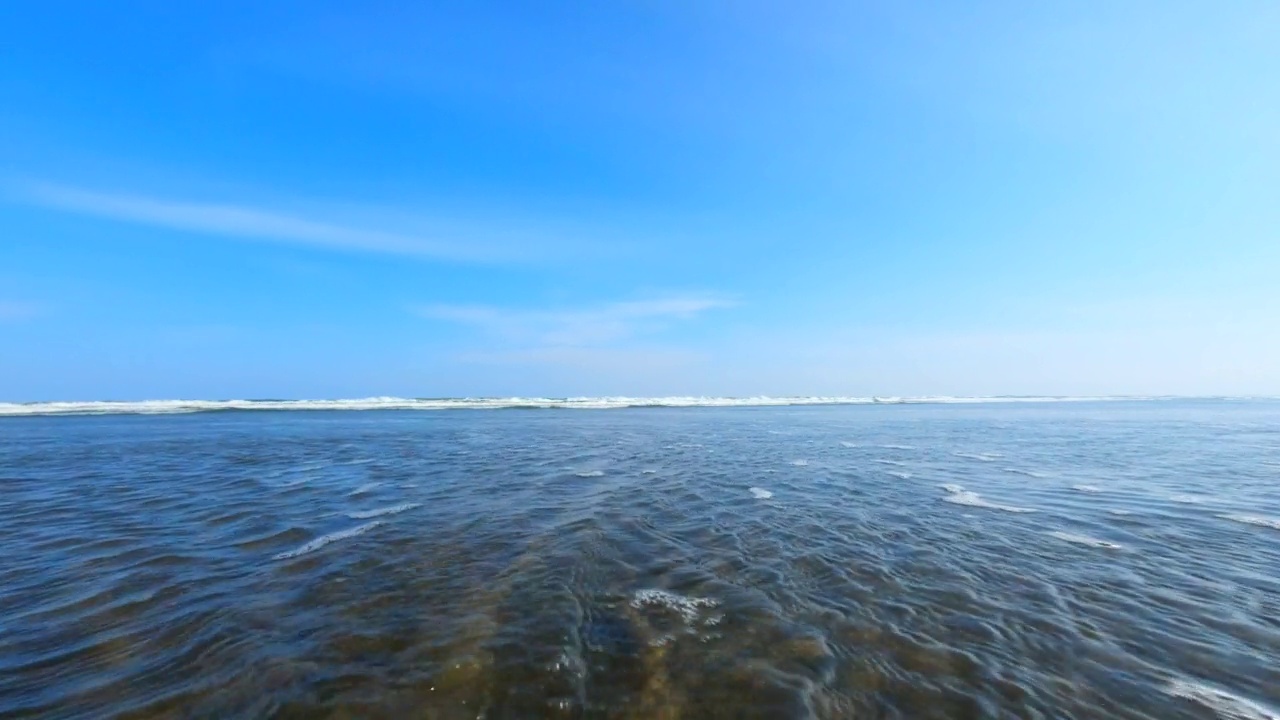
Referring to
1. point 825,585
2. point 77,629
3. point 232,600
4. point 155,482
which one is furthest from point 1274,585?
point 155,482

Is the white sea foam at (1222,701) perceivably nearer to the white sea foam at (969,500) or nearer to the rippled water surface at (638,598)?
the rippled water surface at (638,598)

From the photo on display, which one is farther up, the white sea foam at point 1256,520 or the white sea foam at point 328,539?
the white sea foam at point 328,539

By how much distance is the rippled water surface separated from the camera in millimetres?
3881

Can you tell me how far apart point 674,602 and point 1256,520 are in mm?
10569

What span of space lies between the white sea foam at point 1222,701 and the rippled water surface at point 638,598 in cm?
2

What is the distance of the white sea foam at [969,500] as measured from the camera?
980 centimetres

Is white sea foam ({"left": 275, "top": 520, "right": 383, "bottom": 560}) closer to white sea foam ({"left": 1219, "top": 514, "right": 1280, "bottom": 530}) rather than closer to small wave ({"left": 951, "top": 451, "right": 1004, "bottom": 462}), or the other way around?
white sea foam ({"left": 1219, "top": 514, "right": 1280, "bottom": 530})

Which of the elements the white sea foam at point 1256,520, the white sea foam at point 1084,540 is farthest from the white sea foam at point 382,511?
the white sea foam at point 1256,520

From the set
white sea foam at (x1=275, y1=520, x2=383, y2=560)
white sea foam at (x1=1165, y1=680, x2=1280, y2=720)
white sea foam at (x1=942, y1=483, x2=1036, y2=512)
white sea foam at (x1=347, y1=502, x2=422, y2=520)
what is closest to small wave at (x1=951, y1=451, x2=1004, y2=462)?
white sea foam at (x1=942, y1=483, x2=1036, y2=512)

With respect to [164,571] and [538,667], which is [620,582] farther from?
[164,571]

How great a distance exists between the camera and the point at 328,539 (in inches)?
302

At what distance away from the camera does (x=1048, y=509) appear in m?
9.73

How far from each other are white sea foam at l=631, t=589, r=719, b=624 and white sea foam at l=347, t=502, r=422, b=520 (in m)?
5.66

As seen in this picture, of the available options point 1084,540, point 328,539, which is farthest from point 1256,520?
point 328,539
